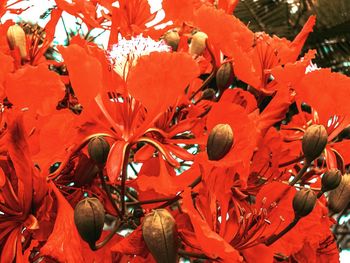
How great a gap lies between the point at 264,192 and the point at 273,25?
320cm

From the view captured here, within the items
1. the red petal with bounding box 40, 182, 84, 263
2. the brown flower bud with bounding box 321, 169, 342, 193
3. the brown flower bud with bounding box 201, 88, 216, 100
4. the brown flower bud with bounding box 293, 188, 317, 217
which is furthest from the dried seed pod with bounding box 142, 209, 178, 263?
the brown flower bud with bounding box 201, 88, 216, 100

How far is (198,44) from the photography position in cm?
180

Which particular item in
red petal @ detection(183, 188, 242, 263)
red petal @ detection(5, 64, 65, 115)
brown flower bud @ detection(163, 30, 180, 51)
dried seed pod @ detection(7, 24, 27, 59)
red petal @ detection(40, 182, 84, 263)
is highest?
red petal @ detection(5, 64, 65, 115)

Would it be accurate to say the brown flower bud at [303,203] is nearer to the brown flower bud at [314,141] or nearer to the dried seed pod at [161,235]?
the brown flower bud at [314,141]

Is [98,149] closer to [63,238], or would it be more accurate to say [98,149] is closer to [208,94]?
[63,238]

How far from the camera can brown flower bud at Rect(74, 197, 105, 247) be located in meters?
1.32

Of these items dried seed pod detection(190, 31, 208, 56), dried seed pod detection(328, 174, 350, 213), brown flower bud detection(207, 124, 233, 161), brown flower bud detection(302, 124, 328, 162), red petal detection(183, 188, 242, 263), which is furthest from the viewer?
dried seed pod detection(190, 31, 208, 56)

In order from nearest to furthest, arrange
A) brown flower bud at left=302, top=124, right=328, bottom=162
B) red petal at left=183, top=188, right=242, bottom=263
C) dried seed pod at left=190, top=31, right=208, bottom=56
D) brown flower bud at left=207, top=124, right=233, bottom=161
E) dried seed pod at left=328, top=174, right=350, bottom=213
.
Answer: red petal at left=183, top=188, right=242, bottom=263 → brown flower bud at left=207, top=124, right=233, bottom=161 → brown flower bud at left=302, top=124, right=328, bottom=162 → dried seed pod at left=328, top=174, right=350, bottom=213 → dried seed pod at left=190, top=31, right=208, bottom=56

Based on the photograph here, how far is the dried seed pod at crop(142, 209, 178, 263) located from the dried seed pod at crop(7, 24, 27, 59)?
2.03 ft

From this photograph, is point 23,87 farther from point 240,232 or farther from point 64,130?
point 240,232

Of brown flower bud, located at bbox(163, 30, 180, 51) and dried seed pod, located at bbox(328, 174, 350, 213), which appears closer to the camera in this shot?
dried seed pod, located at bbox(328, 174, 350, 213)

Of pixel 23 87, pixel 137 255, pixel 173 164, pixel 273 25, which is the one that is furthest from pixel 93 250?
pixel 273 25

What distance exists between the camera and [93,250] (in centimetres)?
139

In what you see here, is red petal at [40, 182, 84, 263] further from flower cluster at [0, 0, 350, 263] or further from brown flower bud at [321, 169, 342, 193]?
brown flower bud at [321, 169, 342, 193]
